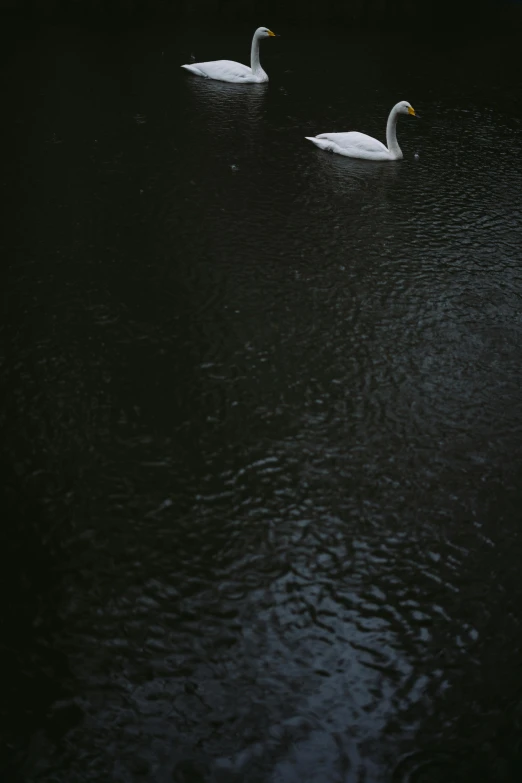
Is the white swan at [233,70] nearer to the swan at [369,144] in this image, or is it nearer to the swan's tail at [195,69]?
the swan's tail at [195,69]

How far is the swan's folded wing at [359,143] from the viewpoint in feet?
48.0

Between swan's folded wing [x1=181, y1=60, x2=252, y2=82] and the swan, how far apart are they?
162 inches

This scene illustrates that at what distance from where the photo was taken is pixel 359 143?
14.7 m

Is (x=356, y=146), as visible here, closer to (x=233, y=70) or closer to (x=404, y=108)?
(x=404, y=108)

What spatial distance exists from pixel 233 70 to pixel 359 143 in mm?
4735

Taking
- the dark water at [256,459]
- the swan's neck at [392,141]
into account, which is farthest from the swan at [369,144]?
the dark water at [256,459]

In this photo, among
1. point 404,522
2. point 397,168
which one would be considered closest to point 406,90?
point 397,168

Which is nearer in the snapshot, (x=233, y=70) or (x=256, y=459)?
(x=256, y=459)

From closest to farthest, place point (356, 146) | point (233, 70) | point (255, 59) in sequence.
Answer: point (356, 146)
point (233, 70)
point (255, 59)

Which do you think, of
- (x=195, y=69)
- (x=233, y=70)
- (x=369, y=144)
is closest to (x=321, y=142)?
(x=369, y=144)

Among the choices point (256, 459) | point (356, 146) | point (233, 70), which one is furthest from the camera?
point (233, 70)

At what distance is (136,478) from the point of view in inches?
287

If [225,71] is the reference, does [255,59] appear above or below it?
above

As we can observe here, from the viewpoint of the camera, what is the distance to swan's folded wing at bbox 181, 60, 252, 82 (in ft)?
59.7
